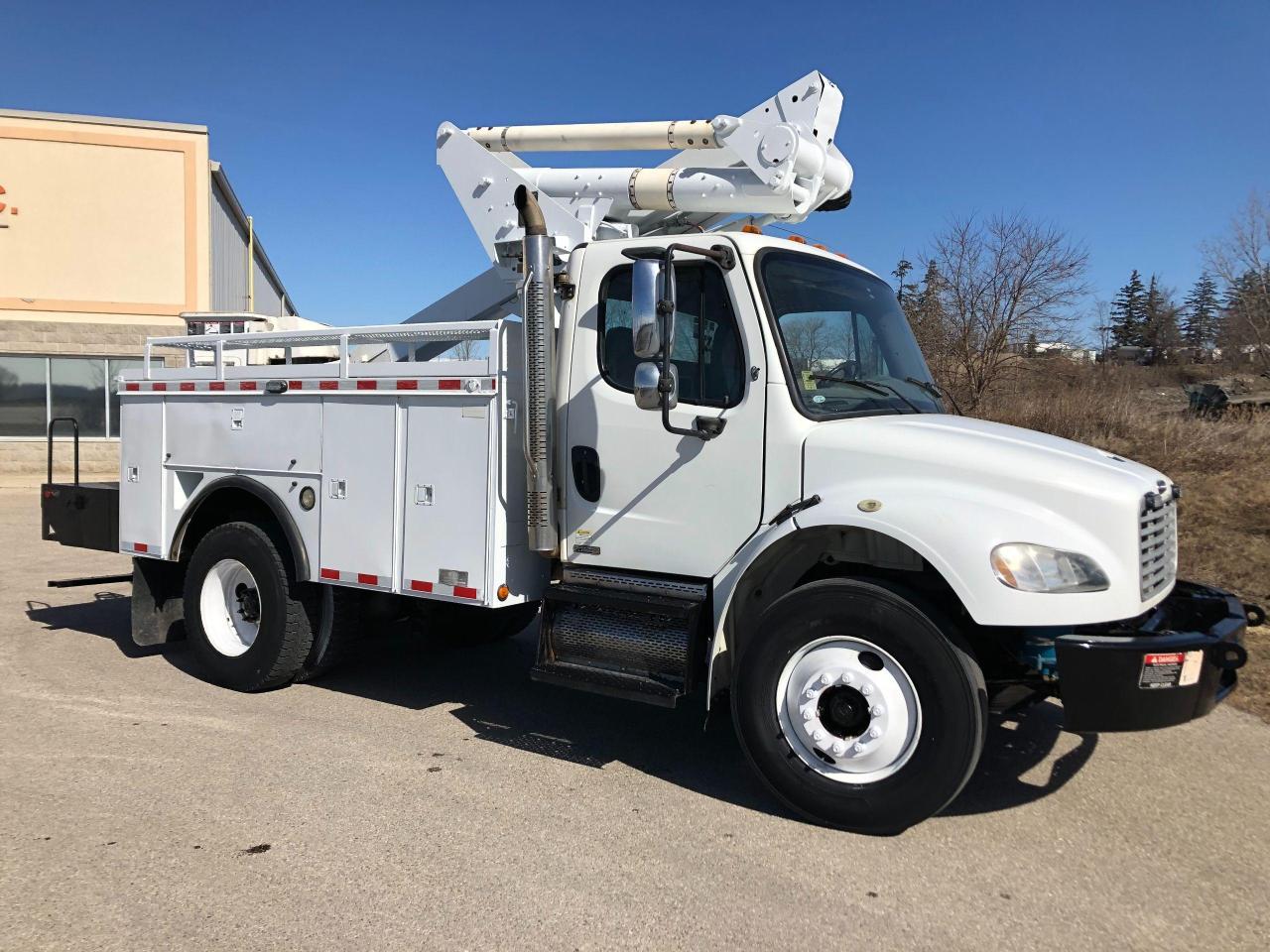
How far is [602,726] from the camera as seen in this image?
18.0 ft

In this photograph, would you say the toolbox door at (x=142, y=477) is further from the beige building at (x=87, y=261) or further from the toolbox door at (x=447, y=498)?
the beige building at (x=87, y=261)

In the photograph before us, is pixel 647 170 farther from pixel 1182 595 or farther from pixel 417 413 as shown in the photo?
pixel 1182 595

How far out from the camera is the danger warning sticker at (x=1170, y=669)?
367cm

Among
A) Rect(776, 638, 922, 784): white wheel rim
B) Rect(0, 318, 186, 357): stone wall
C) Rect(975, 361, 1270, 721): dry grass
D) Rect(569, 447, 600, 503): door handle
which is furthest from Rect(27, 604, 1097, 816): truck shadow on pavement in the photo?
Rect(0, 318, 186, 357): stone wall

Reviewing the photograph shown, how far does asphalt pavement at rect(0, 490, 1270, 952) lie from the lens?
Result: 3.31 metres

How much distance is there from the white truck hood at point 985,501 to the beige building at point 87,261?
19542 millimetres

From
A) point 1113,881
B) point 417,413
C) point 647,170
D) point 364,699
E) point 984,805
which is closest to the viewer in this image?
point 1113,881

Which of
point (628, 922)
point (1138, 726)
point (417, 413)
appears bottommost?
point (628, 922)

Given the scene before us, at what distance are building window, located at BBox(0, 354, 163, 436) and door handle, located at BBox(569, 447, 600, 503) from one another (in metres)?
19.1

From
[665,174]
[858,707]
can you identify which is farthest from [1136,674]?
[665,174]

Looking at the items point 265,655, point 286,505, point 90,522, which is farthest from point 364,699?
point 90,522

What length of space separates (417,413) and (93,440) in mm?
19036

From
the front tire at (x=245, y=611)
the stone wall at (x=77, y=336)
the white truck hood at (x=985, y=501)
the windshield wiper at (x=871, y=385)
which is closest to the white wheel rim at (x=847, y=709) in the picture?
the white truck hood at (x=985, y=501)

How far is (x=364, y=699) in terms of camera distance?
19.9 feet
